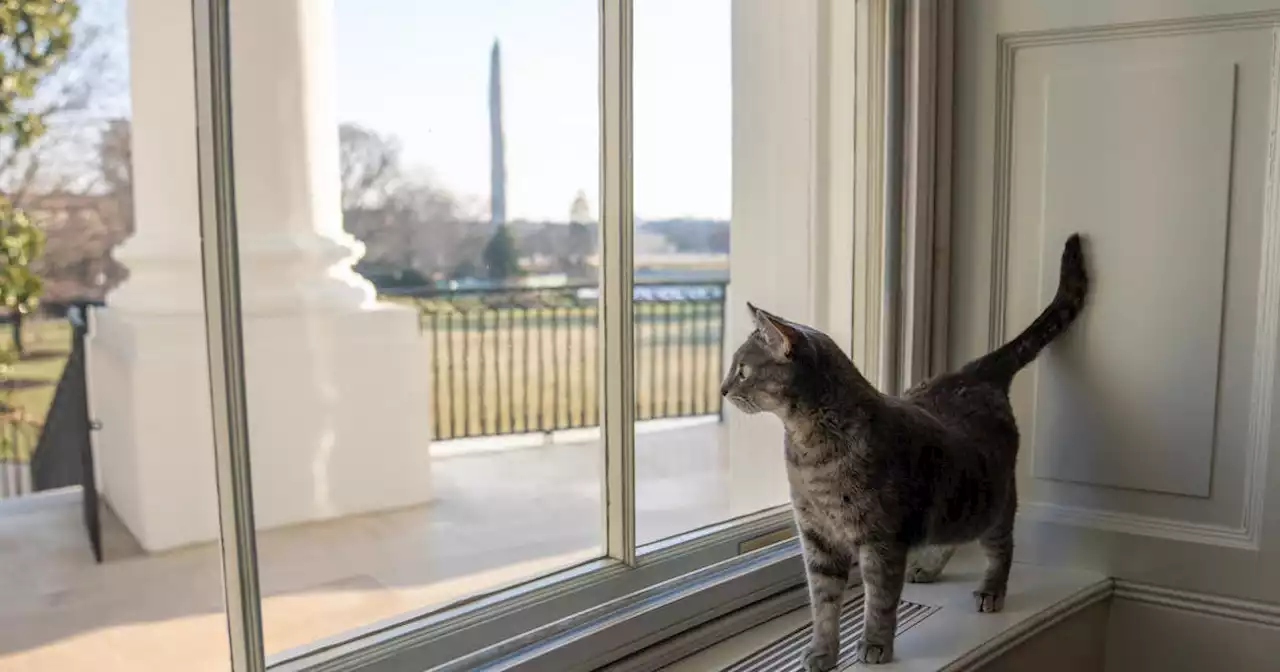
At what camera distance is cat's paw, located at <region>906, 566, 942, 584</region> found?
1.64m

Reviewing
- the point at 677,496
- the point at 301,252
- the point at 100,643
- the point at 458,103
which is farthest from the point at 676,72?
the point at 100,643

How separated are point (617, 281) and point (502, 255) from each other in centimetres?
202

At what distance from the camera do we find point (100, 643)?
1.60 m

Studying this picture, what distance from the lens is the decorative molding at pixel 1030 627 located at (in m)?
1.35

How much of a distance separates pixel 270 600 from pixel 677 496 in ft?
4.10

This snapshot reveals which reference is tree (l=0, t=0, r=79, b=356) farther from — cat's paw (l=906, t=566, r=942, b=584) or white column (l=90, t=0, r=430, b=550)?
cat's paw (l=906, t=566, r=942, b=584)

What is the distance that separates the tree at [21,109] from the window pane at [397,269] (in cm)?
60

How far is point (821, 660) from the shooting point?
1251 mm

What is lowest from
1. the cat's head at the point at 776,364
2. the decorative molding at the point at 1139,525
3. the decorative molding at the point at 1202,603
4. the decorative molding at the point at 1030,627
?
the decorative molding at the point at 1202,603

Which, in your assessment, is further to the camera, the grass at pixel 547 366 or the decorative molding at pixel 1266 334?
the grass at pixel 547 366

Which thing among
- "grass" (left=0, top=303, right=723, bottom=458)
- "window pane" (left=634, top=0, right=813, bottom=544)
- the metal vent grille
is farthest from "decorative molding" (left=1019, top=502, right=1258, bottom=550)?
"grass" (left=0, top=303, right=723, bottom=458)

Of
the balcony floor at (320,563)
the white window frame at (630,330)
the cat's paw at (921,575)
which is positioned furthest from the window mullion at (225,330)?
the cat's paw at (921,575)

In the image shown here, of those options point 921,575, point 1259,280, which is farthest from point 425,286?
point 1259,280

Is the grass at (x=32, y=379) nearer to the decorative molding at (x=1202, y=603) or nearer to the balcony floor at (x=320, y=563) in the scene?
the balcony floor at (x=320, y=563)
